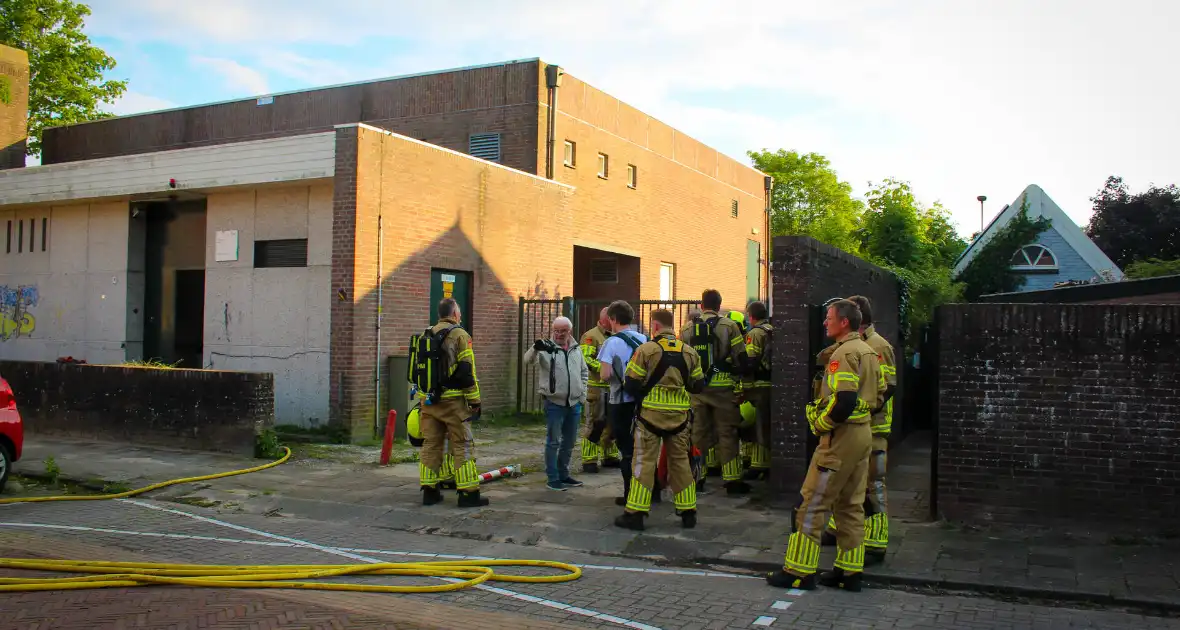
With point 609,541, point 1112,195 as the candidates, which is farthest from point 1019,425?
point 1112,195

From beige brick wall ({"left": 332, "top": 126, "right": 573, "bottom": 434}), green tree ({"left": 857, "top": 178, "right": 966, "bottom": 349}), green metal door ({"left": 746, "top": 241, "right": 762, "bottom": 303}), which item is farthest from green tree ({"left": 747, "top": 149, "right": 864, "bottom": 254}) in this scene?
beige brick wall ({"left": 332, "top": 126, "right": 573, "bottom": 434})

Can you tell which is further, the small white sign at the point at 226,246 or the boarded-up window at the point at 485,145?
the boarded-up window at the point at 485,145

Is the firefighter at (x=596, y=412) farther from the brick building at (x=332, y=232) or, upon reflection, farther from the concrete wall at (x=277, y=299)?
the concrete wall at (x=277, y=299)

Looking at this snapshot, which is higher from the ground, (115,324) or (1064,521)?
(115,324)

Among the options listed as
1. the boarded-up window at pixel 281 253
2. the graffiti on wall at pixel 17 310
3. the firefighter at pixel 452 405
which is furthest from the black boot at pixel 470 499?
the graffiti on wall at pixel 17 310

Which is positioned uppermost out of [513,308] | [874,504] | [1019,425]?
[513,308]

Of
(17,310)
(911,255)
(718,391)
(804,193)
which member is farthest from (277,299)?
(804,193)

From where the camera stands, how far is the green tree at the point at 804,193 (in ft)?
170

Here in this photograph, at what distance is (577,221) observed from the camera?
20516 mm

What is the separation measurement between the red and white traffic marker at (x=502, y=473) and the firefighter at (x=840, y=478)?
433cm

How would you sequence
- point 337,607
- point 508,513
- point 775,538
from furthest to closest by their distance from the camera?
1. point 508,513
2. point 775,538
3. point 337,607

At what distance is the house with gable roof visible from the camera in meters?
26.1

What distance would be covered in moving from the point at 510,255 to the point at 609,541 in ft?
31.4

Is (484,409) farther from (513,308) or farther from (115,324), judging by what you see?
(115,324)
